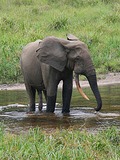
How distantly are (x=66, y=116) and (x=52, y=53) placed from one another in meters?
1.18

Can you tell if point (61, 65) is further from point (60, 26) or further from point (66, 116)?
point (60, 26)

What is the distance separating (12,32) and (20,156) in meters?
16.0

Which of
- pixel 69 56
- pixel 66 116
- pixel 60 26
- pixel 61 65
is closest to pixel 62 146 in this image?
pixel 66 116

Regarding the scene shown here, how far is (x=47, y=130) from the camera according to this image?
30.7 ft

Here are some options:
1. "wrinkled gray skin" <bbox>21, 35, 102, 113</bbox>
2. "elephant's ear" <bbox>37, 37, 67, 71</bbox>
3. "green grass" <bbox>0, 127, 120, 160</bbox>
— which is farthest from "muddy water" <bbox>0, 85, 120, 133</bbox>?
"green grass" <bbox>0, 127, 120, 160</bbox>

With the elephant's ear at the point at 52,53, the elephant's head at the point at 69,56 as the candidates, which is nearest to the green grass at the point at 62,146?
the elephant's head at the point at 69,56

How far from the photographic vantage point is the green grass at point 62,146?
7055 mm

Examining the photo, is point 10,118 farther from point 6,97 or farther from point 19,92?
point 19,92

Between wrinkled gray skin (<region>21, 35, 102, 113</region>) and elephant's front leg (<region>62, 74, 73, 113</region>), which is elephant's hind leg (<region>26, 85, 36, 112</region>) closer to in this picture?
wrinkled gray skin (<region>21, 35, 102, 113</region>)

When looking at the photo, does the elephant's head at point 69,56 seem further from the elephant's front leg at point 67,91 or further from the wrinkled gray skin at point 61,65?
the elephant's front leg at point 67,91

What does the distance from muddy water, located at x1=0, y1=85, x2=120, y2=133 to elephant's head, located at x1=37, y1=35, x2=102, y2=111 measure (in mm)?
518

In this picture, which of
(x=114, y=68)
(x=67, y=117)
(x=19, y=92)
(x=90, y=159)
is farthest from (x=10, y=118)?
(x=114, y=68)

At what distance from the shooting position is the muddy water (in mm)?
9875

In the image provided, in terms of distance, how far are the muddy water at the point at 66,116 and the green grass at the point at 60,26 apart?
470 centimetres
